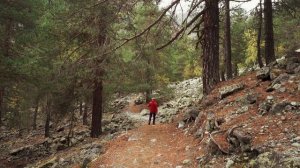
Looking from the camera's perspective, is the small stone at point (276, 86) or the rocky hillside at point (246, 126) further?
the small stone at point (276, 86)

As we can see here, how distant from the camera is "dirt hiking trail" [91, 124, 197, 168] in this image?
988 cm

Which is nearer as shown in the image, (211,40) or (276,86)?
(276,86)

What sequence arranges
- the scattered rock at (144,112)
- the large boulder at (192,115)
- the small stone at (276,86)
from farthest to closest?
the scattered rock at (144,112) → the large boulder at (192,115) → the small stone at (276,86)

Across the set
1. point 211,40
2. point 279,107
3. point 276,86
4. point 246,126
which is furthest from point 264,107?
point 211,40

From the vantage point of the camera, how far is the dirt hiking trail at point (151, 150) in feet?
32.4

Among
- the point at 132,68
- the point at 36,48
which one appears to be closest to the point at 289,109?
the point at 132,68

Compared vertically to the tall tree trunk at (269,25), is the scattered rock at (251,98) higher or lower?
lower

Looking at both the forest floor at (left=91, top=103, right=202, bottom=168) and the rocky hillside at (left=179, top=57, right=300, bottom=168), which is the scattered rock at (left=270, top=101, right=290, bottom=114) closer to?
the rocky hillside at (left=179, top=57, right=300, bottom=168)

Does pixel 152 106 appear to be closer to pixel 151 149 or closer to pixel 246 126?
pixel 151 149

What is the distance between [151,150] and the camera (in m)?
11.2

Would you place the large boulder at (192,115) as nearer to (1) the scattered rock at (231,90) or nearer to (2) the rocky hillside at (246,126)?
(2) the rocky hillside at (246,126)

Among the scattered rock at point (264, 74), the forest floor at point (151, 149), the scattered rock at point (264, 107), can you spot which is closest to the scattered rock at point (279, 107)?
the scattered rock at point (264, 107)

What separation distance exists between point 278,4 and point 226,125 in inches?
399

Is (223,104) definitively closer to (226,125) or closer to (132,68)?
(226,125)
